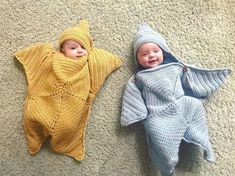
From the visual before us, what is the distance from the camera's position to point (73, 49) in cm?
104

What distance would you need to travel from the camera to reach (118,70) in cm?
110

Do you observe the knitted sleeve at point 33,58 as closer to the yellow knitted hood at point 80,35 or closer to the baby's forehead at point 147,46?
the yellow knitted hood at point 80,35

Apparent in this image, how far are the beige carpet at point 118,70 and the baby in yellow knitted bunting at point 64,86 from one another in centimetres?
3

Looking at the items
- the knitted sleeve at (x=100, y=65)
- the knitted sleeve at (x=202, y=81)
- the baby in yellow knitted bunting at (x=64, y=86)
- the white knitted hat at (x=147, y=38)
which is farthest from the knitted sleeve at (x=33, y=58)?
the knitted sleeve at (x=202, y=81)

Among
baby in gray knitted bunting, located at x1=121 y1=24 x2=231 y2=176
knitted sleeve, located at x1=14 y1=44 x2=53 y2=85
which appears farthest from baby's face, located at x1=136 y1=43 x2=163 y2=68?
knitted sleeve, located at x1=14 y1=44 x2=53 y2=85

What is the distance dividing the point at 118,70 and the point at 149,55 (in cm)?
11

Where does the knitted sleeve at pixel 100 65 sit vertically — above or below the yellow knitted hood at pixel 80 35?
below

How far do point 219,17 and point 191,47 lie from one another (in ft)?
0.40

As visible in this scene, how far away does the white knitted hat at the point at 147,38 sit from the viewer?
104cm

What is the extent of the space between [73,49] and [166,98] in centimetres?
28

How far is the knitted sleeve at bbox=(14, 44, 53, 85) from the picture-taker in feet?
3.48

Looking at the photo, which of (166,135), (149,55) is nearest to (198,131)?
(166,135)

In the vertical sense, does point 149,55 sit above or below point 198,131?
above

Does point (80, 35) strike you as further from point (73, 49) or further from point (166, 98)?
point (166, 98)
